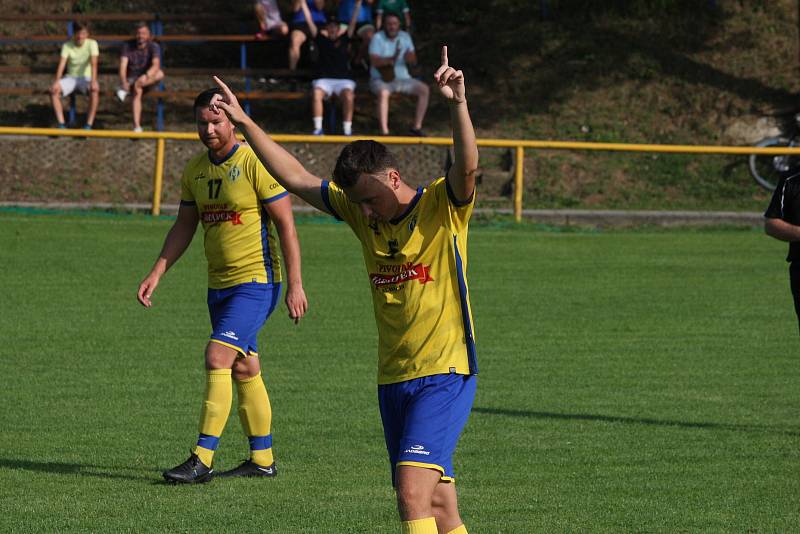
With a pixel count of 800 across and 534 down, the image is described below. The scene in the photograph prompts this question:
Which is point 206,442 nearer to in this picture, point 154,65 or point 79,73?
point 154,65

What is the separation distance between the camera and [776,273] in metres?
15.6

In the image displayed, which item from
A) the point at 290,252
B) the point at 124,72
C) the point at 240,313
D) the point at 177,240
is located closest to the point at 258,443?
the point at 240,313

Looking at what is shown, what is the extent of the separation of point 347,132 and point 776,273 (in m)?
7.06

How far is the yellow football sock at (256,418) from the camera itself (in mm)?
7426

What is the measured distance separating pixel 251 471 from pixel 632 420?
2881 millimetres

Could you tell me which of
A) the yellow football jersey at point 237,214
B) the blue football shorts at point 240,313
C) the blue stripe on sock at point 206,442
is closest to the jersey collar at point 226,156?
the yellow football jersey at point 237,214

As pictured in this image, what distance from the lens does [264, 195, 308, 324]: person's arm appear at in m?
7.09

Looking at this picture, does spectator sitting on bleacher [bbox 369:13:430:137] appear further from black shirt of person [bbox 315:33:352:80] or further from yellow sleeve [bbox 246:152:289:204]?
yellow sleeve [bbox 246:152:289:204]

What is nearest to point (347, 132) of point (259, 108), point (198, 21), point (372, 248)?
point (259, 108)

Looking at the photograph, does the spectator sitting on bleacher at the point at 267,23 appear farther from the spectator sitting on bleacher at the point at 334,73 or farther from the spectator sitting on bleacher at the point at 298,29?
the spectator sitting on bleacher at the point at 334,73

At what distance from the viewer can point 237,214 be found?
7.50 m

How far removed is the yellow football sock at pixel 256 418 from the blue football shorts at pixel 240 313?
20cm

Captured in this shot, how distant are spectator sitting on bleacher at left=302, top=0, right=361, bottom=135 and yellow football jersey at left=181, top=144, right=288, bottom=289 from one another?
479 inches

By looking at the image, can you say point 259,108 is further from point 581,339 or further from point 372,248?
point 372,248
